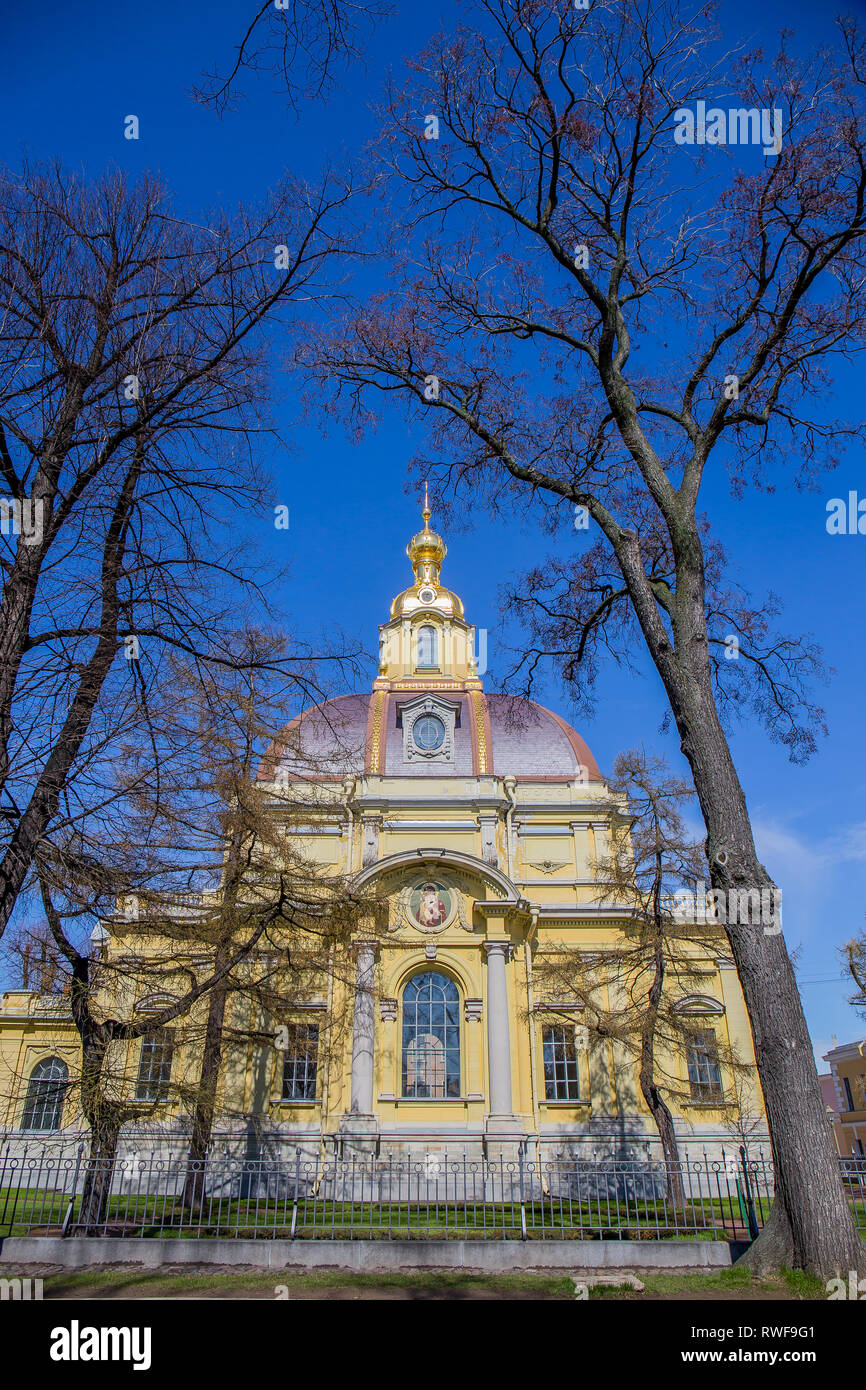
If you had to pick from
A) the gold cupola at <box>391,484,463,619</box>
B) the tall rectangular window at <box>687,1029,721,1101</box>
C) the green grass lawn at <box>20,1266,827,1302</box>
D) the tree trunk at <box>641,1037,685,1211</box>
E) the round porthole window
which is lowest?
the green grass lawn at <box>20,1266,827,1302</box>

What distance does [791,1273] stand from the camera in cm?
730

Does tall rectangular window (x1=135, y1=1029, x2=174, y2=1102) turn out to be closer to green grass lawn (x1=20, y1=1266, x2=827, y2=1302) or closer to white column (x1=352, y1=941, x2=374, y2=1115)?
green grass lawn (x1=20, y1=1266, x2=827, y2=1302)

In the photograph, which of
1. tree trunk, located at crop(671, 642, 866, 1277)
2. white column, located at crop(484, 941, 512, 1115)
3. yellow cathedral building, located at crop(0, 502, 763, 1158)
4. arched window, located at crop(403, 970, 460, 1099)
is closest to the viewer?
tree trunk, located at crop(671, 642, 866, 1277)

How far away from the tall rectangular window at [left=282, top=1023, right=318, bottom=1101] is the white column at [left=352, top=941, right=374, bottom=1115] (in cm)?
122

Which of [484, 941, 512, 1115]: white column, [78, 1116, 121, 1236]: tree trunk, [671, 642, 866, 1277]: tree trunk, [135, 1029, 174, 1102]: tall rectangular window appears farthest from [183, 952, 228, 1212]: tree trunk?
[671, 642, 866, 1277]: tree trunk

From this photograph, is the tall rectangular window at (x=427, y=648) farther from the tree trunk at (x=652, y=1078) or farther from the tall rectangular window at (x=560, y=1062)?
the tree trunk at (x=652, y=1078)

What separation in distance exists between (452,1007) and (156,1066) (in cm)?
795

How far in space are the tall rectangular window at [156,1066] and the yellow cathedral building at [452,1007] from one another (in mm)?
201

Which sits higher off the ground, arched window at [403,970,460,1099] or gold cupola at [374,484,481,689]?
gold cupola at [374,484,481,689]

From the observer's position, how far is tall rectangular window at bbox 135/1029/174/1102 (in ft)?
46.9

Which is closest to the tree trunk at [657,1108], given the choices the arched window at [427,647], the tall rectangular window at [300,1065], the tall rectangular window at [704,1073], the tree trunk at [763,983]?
the tall rectangular window at [704,1073]

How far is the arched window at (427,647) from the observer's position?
34.0 meters

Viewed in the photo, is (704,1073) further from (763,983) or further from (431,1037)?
(763,983)
